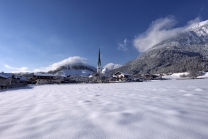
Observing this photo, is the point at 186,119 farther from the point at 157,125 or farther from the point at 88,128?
the point at 88,128

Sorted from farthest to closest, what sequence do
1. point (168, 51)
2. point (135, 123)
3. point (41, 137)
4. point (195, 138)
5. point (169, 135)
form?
point (168, 51), point (135, 123), point (41, 137), point (169, 135), point (195, 138)

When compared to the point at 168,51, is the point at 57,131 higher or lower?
lower

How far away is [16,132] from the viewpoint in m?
1.90

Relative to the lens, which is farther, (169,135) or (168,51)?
(168,51)

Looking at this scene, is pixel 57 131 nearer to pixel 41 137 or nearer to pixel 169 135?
pixel 41 137

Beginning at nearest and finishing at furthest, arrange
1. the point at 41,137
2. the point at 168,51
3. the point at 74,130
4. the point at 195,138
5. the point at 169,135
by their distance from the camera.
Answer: the point at 195,138 < the point at 169,135 < the point at 41,137 < the point at 74,130 < the point at 168,51

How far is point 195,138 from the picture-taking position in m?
1.43

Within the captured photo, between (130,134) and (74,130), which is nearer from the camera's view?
(130,134)

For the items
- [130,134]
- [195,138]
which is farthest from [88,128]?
[195,138]

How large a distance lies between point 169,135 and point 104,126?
985 millimetres

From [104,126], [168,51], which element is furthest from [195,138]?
[168,51]

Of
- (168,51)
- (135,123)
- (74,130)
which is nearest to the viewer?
(74,130)

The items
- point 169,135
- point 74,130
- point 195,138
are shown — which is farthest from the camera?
point 74,130

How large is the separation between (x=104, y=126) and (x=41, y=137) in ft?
3.22
